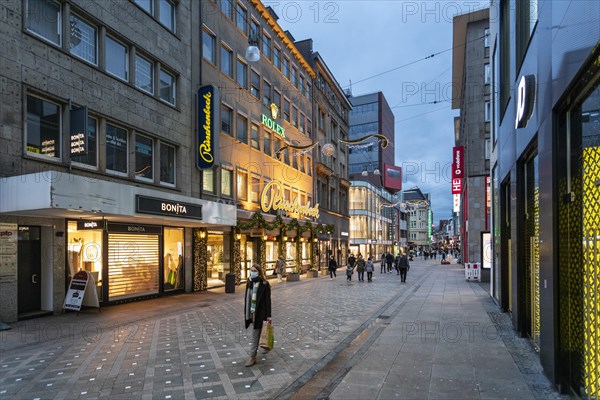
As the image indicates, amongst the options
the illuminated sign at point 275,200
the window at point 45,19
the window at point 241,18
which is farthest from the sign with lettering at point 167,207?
the window at point 241,18

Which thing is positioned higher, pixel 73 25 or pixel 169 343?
pixel 73 25

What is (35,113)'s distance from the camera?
1284 cm

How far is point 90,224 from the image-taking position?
13.4m

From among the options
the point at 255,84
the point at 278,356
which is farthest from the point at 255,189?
the point at 278,356

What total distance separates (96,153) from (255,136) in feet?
43.0

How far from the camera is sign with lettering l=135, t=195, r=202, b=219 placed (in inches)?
548

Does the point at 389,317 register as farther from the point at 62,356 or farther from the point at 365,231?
the point at 365,231

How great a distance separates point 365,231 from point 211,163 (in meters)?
46.2

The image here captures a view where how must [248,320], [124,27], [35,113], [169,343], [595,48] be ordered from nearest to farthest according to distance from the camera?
1. [595,48]
2. [248,320]
3. [169,343]
4. [35,113]
5. [124,27]

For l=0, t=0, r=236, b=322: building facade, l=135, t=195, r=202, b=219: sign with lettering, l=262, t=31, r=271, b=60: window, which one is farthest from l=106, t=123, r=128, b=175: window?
l=262, t=31, r=271, b=60: window

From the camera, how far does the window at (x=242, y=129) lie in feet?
82.6

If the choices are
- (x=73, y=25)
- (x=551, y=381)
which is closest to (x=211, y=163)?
(x=73, y=25)

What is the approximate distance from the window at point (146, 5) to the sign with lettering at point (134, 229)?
348 inches

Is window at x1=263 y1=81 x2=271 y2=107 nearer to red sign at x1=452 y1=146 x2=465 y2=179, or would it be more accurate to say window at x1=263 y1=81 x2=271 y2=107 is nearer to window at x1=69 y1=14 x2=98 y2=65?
Result: window at x1=69 y1=14 x2=98 y2=65
